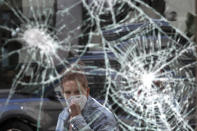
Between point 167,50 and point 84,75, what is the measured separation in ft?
2.43

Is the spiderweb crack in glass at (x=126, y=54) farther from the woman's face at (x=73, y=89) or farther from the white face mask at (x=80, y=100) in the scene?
the white face mask at (x=80, y=100)

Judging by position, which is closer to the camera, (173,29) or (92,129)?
(92,129)

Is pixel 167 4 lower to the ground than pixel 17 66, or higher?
higher

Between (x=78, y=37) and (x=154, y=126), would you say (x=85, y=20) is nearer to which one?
(x=78, y=37)

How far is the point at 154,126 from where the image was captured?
3.79 meters

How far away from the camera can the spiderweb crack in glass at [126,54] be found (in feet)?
12.2

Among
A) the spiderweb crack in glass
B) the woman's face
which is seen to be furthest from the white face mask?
the spiderweb crack in glass

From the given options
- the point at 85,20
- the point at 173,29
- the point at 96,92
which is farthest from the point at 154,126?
the point at 85,20

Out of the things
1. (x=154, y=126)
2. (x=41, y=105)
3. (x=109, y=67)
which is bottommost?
(x=154, y=126)

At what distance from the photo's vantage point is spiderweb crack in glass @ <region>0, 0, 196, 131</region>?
3727 mm

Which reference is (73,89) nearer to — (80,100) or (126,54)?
(80,100)

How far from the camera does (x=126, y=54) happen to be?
3746 mm

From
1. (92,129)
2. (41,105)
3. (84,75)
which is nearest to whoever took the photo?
(92,129)

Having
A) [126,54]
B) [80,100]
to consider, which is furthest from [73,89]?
[126,54]
